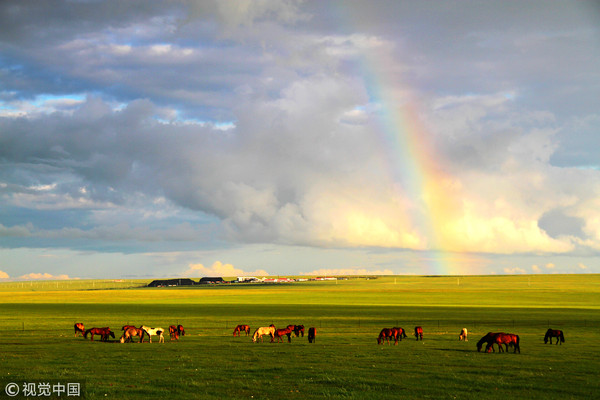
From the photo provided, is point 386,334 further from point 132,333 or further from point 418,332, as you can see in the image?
point 132,333

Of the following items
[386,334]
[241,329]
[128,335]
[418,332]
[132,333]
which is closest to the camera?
[386,334]

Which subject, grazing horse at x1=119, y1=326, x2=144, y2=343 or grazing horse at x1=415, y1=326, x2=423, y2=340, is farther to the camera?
grazing horse at x1=415, y1=326, x2=423, y2=340

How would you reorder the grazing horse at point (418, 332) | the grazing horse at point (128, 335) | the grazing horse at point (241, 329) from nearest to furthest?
the grazing horse at point (128, 335)
the grazing horse at point (418, 332)
the grazing horse at point (241, 329)

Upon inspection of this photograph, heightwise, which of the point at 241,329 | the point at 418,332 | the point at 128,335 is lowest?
the point at 241,329

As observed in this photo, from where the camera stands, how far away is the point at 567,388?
2211cm

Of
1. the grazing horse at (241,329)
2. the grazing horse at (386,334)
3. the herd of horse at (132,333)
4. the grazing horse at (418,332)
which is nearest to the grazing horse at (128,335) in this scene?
the herd of horse at (132,333)

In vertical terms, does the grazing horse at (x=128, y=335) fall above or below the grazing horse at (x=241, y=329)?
above

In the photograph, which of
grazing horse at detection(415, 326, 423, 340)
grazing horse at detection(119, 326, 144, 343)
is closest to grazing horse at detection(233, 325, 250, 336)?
grazing horse at detection(119, 326, 144, 343)

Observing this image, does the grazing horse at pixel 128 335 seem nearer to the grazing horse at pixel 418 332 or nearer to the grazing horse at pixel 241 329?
the grazing horse at pixel 241 329

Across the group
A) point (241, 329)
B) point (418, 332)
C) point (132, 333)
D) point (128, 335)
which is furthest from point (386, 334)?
point (128, 335)

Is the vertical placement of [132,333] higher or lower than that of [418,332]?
higher

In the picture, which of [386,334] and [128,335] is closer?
[386,334]

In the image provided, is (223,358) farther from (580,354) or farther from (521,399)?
(580,354)

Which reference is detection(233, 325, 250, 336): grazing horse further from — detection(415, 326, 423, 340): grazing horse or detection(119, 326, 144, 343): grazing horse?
detection(415, 326, 423, 340): grazing horse
